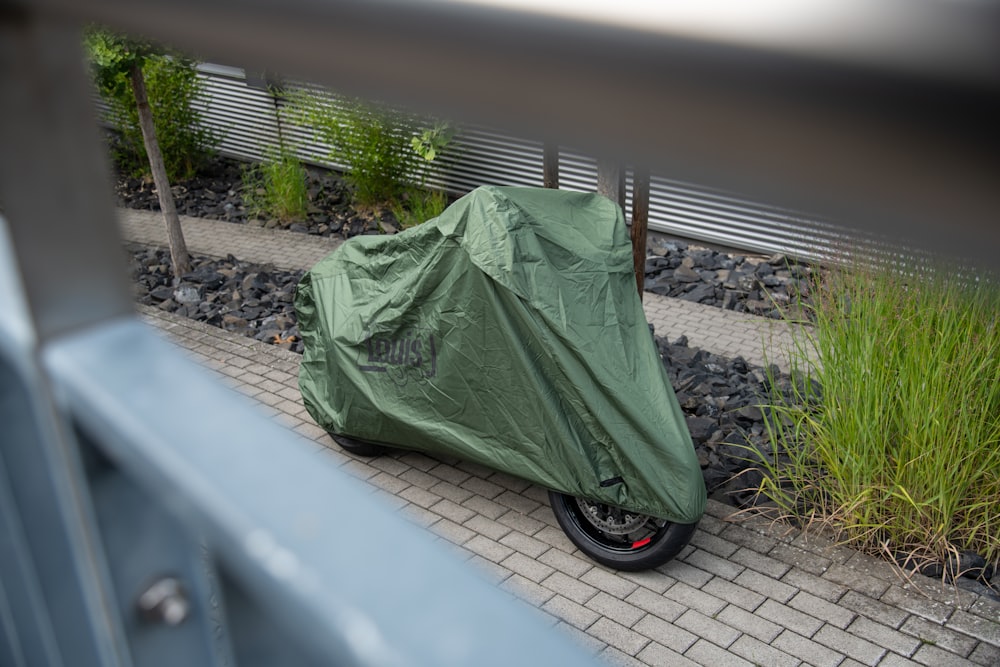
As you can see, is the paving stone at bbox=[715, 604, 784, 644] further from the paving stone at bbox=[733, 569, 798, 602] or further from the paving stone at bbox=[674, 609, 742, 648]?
the paving stone at bbox=[733, 569, 798, 602]

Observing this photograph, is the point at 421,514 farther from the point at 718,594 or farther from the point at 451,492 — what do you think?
the point at 718,594

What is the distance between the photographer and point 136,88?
10.4 meters

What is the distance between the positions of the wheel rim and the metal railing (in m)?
4.51

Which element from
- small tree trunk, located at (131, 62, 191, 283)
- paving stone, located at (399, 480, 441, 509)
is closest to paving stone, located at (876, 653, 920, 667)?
paving stone, located at (399, 480, 441, 509)

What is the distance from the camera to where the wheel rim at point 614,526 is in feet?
17.3

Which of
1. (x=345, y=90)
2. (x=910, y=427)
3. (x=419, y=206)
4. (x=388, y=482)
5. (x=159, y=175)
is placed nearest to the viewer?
(x=345, y=90)

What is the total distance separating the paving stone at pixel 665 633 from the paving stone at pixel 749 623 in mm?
231

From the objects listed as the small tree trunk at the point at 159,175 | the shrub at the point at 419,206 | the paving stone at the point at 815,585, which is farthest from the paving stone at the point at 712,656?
the small tree trunk at the point at 159,175

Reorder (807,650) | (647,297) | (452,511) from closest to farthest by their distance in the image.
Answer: (807,650) → (452,511) → (647,297)

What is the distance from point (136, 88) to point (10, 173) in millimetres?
10573

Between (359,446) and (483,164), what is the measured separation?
23.8ft

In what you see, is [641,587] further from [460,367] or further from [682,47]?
[682,47]

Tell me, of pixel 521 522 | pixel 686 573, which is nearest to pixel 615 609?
pixel 686 573

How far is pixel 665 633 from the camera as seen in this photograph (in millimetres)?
5066
